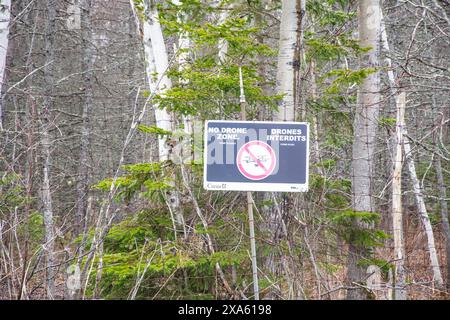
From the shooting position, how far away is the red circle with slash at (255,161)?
4.44 m

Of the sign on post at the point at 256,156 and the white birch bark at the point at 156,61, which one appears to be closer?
the sign on post at the point at 256,156

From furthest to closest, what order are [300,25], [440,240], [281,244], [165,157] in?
[440,240] < [165,157] < [300,25] < [281,244]

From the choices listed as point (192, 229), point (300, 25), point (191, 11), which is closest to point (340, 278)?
point (192, 229)

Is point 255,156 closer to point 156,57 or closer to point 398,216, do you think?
point 398,216

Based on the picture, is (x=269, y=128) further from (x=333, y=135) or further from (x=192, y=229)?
(x=333, y=135)

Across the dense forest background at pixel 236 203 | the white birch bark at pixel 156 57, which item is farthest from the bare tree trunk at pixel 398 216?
the white birch bark at pixel 156 57

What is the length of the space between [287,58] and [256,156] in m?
1.69

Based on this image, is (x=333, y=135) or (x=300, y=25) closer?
(x=300, y=25)

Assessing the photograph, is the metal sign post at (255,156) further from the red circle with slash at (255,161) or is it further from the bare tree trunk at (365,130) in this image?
→ the bare tree trunk at (365,130)

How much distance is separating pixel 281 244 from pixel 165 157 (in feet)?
7.35

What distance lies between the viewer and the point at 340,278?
599 centimetres

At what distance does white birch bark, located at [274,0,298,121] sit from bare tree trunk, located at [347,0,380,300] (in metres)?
0.91

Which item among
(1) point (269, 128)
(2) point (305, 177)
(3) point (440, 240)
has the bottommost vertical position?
(3) point (440, 240)
